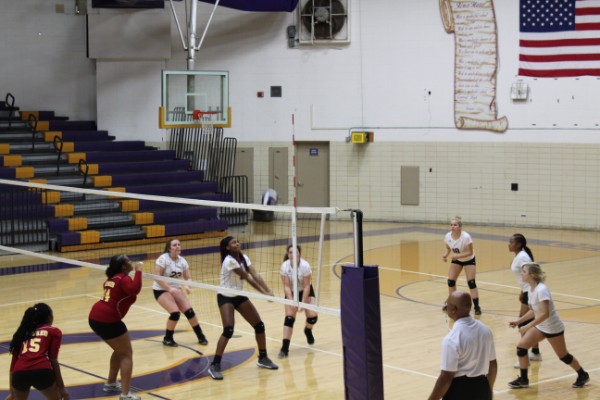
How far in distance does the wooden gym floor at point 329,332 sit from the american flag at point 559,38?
581 cm

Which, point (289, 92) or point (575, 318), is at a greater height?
point (289, 92)

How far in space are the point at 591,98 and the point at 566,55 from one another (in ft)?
4.62

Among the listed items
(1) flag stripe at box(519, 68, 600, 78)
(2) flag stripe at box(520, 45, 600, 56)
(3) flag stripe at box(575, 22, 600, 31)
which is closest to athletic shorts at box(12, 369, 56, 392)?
(1) flag stripe at box(519, 68, 600, 78)

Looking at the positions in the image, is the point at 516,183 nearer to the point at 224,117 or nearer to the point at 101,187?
the point at 224,117

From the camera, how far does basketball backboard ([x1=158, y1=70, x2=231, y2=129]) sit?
2494 centimetres

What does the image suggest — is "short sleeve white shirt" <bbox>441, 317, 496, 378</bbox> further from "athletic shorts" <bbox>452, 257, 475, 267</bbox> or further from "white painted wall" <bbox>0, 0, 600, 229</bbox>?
"white painted wall" <bbox>0, 0, 600, 229</bbox>

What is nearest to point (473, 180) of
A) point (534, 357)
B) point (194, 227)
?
point (194, 227)

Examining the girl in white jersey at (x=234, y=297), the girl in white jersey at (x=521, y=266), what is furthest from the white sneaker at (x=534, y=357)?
the girl in white jersey at (x=234, y=297)

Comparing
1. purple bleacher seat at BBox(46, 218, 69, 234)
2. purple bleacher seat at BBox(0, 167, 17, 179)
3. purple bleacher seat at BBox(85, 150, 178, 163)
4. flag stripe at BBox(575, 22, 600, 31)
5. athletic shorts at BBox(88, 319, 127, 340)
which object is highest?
flag stripe at BBox(575, 22, 600, 31)

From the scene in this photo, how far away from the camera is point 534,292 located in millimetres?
10656

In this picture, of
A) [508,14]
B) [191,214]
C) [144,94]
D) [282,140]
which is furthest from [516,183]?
[144,94]

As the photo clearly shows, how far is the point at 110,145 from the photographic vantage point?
88.7 feet

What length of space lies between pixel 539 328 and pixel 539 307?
1.39 ft

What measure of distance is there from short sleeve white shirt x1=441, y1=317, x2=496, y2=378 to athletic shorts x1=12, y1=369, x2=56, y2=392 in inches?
148
